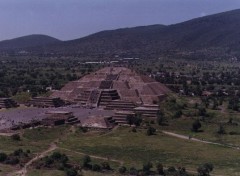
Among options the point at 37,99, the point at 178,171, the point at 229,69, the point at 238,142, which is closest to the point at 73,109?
the point at 37,99

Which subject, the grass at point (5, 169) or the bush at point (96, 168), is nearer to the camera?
the grass at point (5, 169)

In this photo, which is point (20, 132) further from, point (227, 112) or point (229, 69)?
point (229, 69)

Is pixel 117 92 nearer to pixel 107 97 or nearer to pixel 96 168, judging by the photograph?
pixel 107 97

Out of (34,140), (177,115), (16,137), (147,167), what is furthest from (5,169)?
(177,115)

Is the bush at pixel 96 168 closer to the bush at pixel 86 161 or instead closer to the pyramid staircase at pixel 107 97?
the bush at pixel 86 161

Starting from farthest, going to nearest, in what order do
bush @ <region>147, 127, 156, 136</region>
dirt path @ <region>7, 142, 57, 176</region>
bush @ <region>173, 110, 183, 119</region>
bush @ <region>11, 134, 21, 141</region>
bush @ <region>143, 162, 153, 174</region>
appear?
bush @ <region>173, 110, 183, 119</region> → bush @ <region>147, 127, 156, 136</region> → bush @ <region>11, 134, 21, 141</region> → dirt path @ <region>7, 142, 57, 176</region> → bush @ <region>143, 162, 153, 174</region>

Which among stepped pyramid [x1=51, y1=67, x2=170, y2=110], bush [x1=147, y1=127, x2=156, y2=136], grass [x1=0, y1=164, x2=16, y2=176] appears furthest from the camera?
stepped pyramid [x1=51, y1=67, x2=170, y2=110]

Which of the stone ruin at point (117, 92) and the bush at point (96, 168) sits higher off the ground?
the stone ruin at point (117, 92)

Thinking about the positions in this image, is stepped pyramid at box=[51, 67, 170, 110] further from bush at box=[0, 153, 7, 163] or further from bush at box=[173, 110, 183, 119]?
bush at box=[0, 153, 7, 163]

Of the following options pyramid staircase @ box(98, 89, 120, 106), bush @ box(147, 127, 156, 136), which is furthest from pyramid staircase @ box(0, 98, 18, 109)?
bush @ box(147, 127, 156, 136)

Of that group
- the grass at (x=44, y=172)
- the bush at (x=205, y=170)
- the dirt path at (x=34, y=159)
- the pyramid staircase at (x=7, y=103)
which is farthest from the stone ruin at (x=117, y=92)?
the grass at (x=44, y=172)

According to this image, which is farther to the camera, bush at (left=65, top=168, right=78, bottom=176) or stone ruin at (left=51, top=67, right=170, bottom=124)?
stone ruin at (left=51, top=67, right=170, bottom=124)
